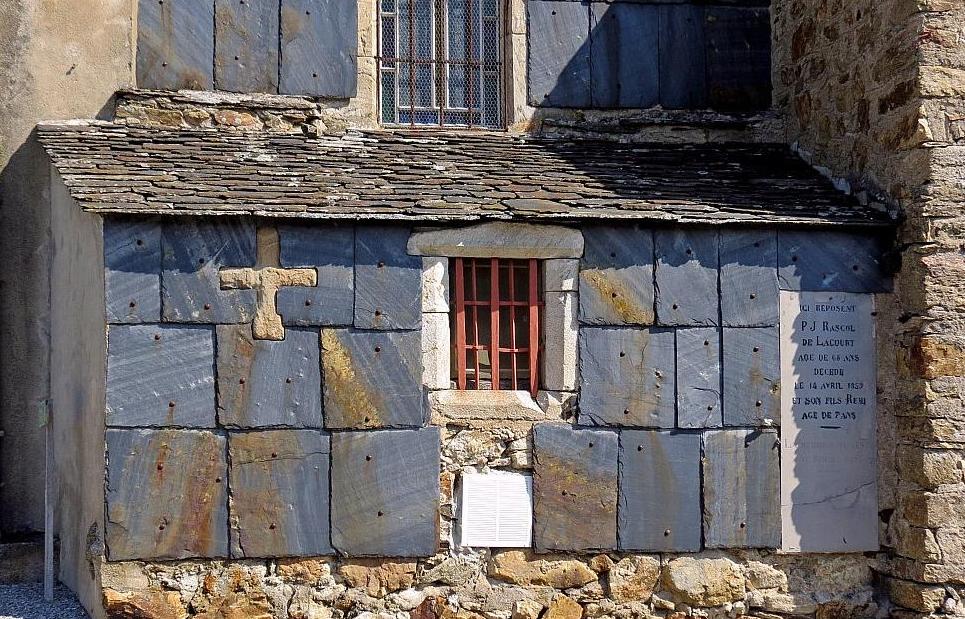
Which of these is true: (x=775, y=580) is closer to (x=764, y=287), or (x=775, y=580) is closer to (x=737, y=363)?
(x=737, y=363)

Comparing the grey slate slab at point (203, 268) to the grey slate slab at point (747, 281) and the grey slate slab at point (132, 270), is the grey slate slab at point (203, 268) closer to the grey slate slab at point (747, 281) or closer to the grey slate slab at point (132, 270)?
the grey slate slab at point (132, 270)

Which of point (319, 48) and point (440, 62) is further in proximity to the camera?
point (440, 62)

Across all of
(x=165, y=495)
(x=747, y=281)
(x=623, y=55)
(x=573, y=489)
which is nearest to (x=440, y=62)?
(x=623, y=55)

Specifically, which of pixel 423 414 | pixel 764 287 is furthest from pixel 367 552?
pixel 764 287

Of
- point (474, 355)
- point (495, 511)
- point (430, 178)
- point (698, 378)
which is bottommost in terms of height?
point (495, 511)

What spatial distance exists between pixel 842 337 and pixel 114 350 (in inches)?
167

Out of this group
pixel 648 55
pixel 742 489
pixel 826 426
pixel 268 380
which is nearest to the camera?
pixel 268 380

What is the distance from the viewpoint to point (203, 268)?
6.46 metres

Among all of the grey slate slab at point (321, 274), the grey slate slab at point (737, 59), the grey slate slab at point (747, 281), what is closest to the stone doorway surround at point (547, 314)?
the grey slate slab at point (321, 274)

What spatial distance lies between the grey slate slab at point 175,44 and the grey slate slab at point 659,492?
365cm

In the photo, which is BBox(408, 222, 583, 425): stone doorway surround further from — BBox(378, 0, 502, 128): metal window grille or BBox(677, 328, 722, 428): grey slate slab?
BBox(378, 0, 502, 128): metal window grille

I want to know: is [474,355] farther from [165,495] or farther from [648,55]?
[648,55]

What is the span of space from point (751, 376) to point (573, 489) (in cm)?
126

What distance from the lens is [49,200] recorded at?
7.52 meters
